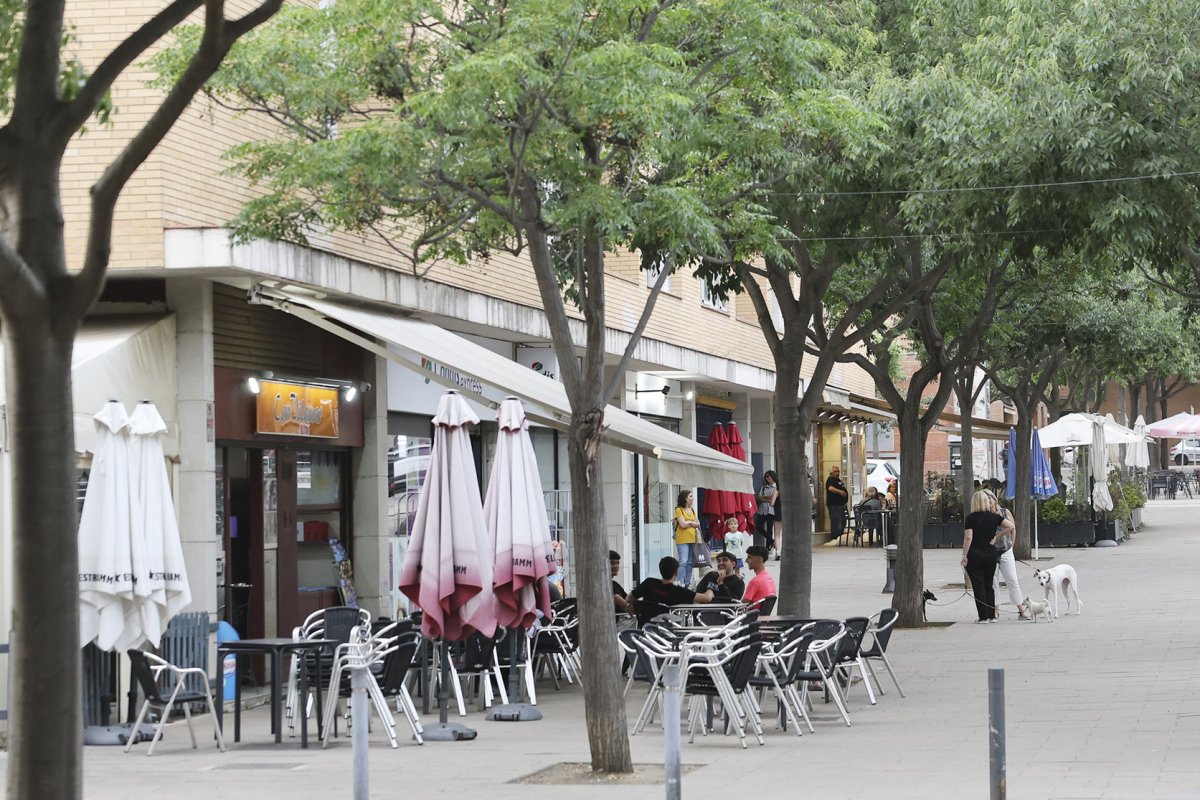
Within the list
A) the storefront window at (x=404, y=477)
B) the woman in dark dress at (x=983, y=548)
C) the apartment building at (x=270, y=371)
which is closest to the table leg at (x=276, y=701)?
the apartment building at (x=270, y=371)

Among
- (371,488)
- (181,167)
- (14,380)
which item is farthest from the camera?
(371,488)

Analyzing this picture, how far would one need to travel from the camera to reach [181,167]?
14148mm

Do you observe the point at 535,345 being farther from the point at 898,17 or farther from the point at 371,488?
the point at 898,17

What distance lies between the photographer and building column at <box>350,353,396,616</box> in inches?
696

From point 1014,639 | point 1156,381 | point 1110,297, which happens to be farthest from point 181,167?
point 1156,381

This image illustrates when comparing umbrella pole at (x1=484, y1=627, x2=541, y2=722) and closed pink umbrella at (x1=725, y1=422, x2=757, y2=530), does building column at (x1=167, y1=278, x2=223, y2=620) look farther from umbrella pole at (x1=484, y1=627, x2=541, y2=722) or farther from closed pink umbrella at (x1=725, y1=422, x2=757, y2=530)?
Answer: closed pink umbrella at (x1=725, y1=422, x2=757, y2=530)

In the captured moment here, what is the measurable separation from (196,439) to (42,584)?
889 cm

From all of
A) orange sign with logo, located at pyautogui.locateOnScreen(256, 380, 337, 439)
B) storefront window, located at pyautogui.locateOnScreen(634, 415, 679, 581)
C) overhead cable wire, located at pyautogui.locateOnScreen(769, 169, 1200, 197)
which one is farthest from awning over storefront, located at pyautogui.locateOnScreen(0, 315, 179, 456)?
storefront window, located at pyautogui.locateOnScreen(634, 415, 679, 581)

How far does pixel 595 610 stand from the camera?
10648 mm

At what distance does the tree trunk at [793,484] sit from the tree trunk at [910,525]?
3.31 meters

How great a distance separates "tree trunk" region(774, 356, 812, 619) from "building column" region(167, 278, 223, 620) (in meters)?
5.77

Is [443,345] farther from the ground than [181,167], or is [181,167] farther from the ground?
[181,167]

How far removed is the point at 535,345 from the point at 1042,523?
18.4 m

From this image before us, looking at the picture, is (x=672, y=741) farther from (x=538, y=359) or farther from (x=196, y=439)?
(x=538, y=359)
